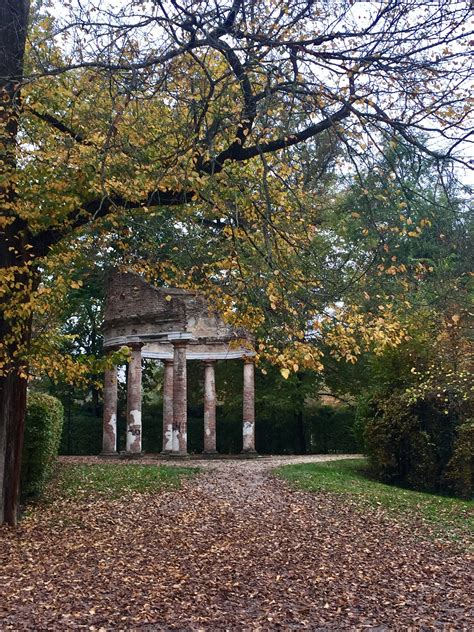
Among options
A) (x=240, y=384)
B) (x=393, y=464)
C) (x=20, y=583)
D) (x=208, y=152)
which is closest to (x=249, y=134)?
(x=208, y=152)

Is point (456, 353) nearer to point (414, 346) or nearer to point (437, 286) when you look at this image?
point (414, 346)

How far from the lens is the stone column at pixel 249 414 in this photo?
910 inches

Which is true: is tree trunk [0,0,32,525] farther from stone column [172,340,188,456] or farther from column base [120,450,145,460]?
stone column [172,340,188,456]

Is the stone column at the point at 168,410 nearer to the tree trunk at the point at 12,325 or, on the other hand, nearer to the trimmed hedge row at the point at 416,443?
the trimmed hedge row at the point at 416,443

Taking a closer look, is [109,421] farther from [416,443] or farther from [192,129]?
[192,129]

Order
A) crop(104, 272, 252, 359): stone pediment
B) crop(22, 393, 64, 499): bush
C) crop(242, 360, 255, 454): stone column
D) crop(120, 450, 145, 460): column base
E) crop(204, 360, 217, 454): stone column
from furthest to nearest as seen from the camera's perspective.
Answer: crop(204, 360, 217, 454): stone column, crop(242, 360, 255, 454): stone column, crop(104, 272, 252, 359): stone pediment, crop(120, 450, 145, 460): column base, crop(22, 393, 64, 499): bush

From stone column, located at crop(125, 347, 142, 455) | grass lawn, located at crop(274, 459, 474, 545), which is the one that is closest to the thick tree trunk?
grass lawn, located at crop(274, 459, 474, 545)

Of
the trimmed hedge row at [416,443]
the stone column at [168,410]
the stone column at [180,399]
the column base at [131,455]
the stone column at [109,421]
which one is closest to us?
the trimmed hedge row at [416,443]

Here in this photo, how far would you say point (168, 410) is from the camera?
24109 millimetres

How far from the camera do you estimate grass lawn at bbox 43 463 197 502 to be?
1351 centimetres

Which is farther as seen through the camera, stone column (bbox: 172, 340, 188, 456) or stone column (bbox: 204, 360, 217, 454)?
stone column (bbox: 204, 360, 217, 454)

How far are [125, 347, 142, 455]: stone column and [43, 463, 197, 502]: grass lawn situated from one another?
4.14 m

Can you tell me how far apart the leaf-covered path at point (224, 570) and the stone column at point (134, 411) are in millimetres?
9104

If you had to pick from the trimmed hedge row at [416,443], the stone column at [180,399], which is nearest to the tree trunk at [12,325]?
the trimmed hedge row at [416,443]
